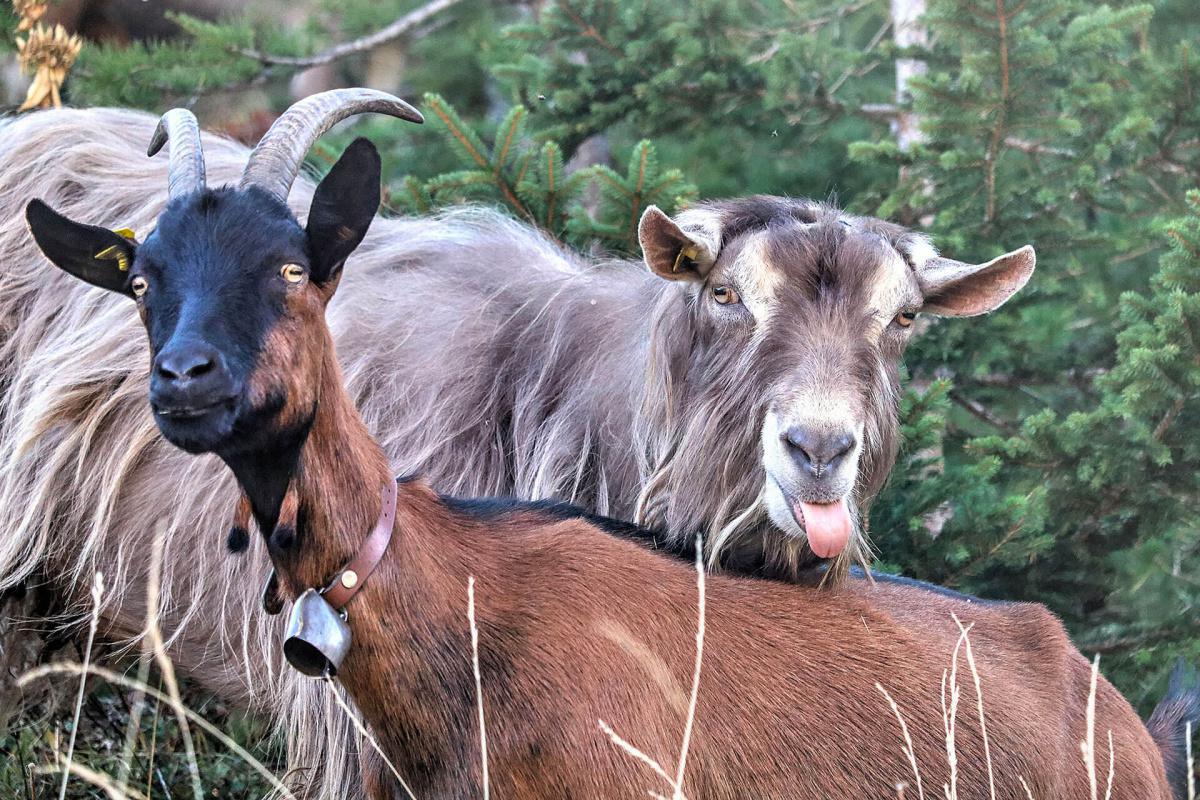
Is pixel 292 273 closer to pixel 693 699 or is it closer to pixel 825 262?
pixel 693 699

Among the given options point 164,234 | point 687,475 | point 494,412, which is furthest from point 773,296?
point 164,234

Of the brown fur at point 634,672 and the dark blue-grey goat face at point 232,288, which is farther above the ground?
the dark blue-grey goat face at point 232,288

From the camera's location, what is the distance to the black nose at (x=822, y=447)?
152 inches

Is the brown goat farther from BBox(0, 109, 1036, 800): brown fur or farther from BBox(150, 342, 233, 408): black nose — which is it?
BBox(0, 109, 1036, 800): brown fur

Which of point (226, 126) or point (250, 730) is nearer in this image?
point (250, 730)

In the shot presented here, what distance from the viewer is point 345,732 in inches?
182

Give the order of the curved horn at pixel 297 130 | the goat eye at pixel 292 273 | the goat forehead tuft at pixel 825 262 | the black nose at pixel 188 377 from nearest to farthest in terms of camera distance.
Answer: the black nose at pixel 188 377, the goat eye at pixel 292 273, the curved horn at pixel 297 130, the goat forehead tuft at pixel 825 262

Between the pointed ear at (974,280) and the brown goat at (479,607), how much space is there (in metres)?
1.08

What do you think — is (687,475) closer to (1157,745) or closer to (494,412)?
(494,412)

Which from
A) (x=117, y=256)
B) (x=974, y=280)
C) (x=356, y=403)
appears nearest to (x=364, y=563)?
(x=117, y=256)

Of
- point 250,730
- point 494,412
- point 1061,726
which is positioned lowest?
point 250,730

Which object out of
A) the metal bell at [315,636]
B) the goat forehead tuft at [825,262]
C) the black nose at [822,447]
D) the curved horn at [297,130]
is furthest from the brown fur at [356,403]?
the metal bell at [315,636]

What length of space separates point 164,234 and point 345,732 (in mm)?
1914

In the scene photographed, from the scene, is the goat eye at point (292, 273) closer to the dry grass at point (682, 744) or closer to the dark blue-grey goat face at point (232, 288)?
the dark blue-grey goat face at point (232, 288)
